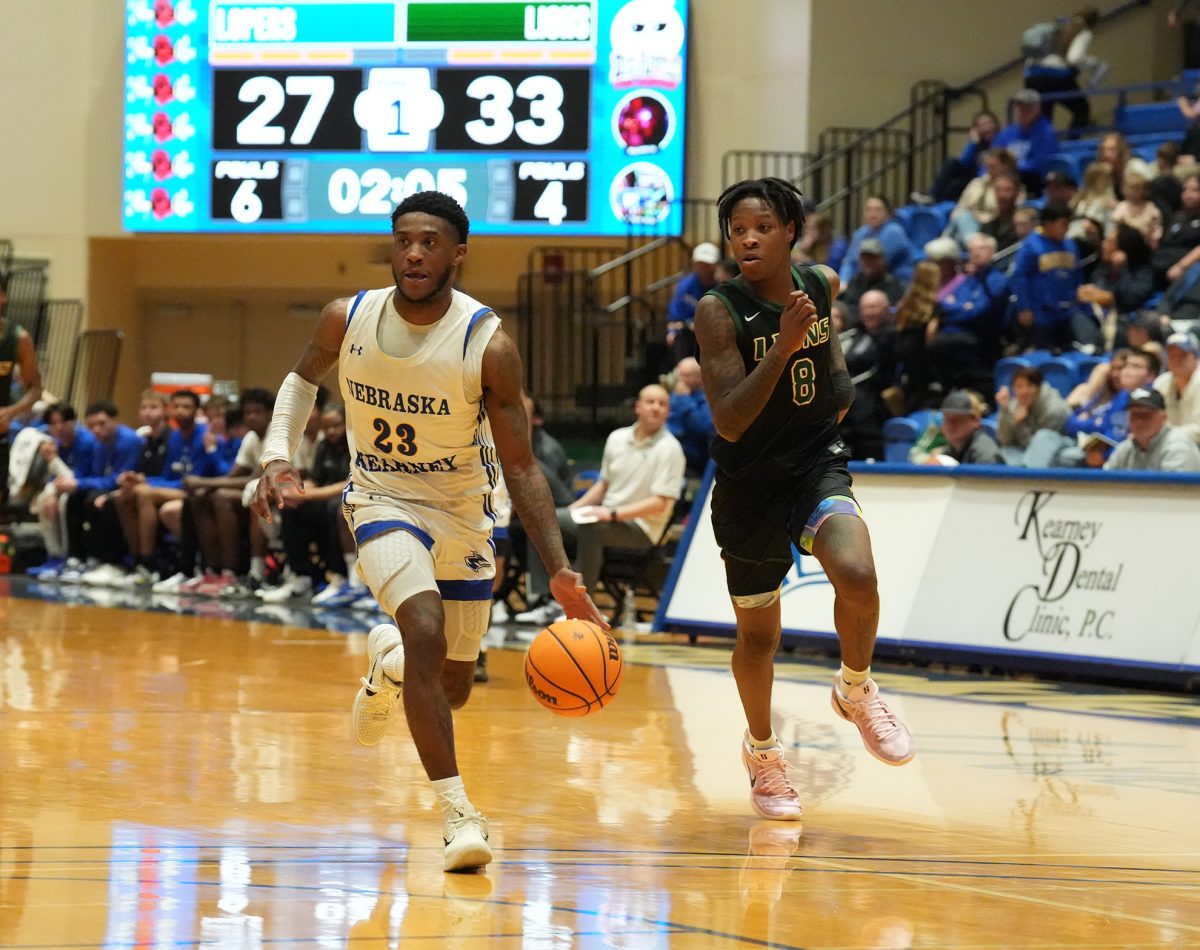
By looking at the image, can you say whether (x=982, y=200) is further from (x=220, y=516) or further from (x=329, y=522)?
(x=220, y=516)

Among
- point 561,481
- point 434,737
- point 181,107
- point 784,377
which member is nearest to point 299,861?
point 434,737

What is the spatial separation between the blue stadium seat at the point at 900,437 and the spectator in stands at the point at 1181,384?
1.91 m

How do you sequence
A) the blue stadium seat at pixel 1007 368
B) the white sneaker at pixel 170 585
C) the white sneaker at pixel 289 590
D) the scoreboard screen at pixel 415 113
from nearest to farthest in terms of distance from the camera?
the blue stadium seat at pixel 1007 368, the white sneaker at pixel 289 590, the white sneaker at pixel 170 585, the scoreboard screen at pixel 415 113

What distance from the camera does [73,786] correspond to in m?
6.02

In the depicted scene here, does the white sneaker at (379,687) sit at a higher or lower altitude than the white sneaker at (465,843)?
higher

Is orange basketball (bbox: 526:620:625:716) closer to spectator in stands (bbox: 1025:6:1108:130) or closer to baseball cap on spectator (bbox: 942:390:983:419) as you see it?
baseball cap on spectator (bbox: 942:390:983:419)

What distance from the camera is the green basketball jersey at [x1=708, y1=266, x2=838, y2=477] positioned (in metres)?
5.77

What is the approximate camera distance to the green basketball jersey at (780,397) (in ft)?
18.9

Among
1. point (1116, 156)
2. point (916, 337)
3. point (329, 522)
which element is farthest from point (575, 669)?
point (1116, 156)

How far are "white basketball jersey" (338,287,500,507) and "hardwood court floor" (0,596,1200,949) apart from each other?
1077 millimetres

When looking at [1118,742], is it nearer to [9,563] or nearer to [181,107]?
[9,563]

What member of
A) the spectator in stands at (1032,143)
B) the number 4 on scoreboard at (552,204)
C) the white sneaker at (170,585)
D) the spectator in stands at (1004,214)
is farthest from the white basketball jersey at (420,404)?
the number 4 on scoreboard at (552,204)

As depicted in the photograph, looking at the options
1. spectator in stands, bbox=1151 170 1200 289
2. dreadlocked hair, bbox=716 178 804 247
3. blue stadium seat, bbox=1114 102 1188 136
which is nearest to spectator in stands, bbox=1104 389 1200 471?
spectator in stands, bbox=1151 170 1200 289

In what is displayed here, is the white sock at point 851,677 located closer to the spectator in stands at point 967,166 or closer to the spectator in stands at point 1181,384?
the spectator in stands at point 1181,384
